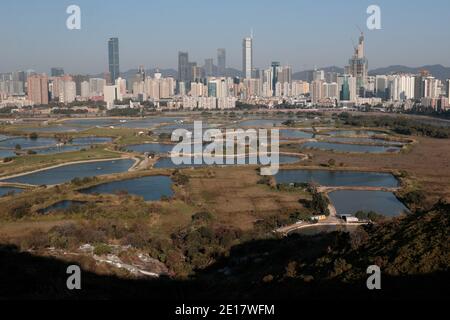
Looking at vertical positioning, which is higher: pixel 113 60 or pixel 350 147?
pixel 113 60

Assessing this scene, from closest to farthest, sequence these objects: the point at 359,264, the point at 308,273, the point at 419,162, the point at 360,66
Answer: the point at 359,264
the point at 308,273
the point at 419,162
the point at 360,66

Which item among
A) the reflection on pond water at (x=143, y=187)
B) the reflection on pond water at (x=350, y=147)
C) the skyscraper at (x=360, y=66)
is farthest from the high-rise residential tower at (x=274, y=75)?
the reflection on pond water at (x=143, y=187)

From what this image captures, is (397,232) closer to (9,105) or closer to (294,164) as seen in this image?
(294,164)

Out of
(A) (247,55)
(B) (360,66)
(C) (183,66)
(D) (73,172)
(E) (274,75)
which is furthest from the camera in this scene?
(A) (247,55)

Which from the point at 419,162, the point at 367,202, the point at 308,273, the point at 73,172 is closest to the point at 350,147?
the point at 419,162

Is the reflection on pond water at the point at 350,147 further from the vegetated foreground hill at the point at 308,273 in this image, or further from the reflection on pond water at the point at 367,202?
the vegetated foreground hill at the point at 308,273

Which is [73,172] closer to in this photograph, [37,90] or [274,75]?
[37,90]

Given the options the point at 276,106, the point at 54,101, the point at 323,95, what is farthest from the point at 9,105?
the point at 323,95
